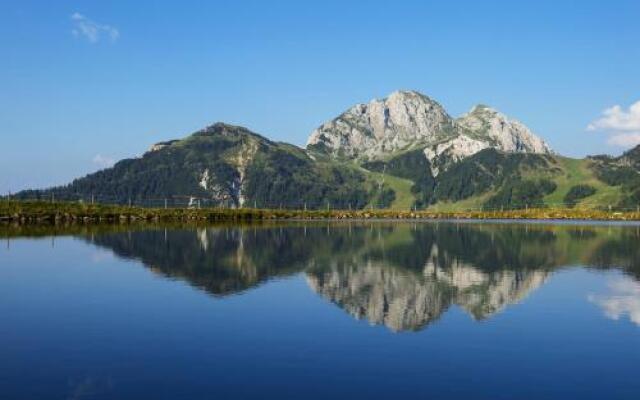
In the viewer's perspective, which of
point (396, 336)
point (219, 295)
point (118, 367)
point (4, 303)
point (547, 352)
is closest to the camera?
point (118, 367)

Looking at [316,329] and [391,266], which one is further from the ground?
[391,266]

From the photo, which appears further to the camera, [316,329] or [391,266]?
[391,266]

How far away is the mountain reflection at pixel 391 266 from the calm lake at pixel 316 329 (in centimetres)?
30

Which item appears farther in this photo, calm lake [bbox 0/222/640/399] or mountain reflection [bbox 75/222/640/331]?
mountain reflection [bbox 75/222/640/331]

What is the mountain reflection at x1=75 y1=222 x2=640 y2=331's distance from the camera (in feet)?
138

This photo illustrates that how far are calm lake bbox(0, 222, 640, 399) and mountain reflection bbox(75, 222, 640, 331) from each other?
0.30 meters

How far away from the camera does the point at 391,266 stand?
6366 cm

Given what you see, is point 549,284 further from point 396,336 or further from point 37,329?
point 37,329

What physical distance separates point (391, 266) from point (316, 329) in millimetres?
30769

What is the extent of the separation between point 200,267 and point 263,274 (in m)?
7.35

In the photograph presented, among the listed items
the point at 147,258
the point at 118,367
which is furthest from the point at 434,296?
the point at 147,258

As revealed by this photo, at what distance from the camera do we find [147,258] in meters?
69.5

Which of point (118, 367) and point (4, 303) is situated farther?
point (4, 303)

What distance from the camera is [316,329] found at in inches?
1329
